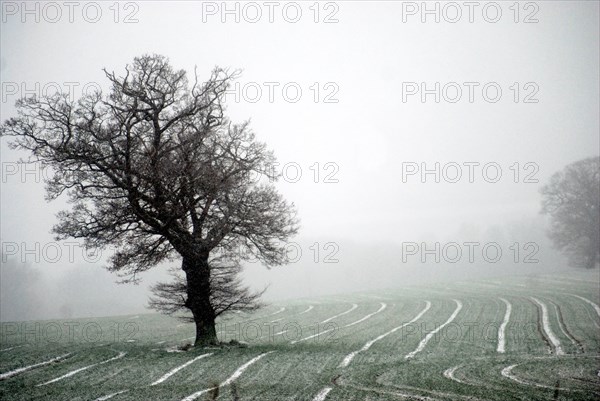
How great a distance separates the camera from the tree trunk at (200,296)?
19.0 m

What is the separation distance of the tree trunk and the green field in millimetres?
1260

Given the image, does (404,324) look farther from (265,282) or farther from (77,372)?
(265,282)

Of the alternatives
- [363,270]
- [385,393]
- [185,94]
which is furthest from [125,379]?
[363,270]

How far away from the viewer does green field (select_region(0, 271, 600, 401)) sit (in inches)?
459

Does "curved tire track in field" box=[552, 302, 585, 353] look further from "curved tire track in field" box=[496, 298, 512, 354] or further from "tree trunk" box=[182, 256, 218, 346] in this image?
"tree trunk" box=[182, 256, 218, 346]

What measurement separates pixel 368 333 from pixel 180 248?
13.6 m

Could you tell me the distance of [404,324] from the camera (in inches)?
1060

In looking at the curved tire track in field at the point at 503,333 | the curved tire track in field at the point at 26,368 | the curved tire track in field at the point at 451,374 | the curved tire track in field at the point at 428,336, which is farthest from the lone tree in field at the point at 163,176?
the curved tire track in field at the point at 503,333

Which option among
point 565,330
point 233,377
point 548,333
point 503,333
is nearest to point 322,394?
point 233,377

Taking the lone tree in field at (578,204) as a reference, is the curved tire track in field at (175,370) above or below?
below

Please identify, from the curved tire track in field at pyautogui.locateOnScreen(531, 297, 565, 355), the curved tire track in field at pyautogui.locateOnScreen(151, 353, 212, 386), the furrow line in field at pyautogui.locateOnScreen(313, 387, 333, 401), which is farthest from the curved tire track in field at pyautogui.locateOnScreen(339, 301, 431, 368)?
the curved tire track in field at pyautogui.locateOnScreen(531, 297, 565, 355)

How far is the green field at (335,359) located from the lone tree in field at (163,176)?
4.51 meters

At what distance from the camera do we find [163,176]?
1739 centimetres

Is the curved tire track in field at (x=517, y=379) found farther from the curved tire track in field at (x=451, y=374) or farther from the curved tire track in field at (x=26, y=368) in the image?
the curved tire track in field at (x=26, y=368)
